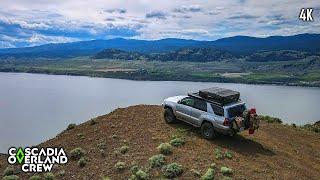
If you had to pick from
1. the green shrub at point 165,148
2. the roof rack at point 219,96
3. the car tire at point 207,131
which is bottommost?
the green shrub at point 165,148

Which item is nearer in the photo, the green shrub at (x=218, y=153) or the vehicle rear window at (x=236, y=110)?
the green shrub at (x=218, y=153)

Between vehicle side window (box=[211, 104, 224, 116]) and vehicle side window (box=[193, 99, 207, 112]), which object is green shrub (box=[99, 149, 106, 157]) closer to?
vehicle side window (box=[193, 99, 207, 112])

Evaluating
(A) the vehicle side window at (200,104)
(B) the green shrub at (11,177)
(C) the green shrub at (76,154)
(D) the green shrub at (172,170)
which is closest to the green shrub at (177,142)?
(A) the vehicle side window at (200,104)

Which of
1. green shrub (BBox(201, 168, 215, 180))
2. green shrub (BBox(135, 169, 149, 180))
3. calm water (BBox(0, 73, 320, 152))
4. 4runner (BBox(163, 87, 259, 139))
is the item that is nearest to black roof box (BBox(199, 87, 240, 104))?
4runner (BBox(163, 87, 259, 139))

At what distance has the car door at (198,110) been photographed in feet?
74.8

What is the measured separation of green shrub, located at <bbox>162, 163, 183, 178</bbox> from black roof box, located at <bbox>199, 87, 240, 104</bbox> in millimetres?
4712

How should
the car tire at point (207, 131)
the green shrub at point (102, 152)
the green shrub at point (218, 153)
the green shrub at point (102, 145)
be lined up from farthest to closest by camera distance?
the green shrub at point (102, 145) < the green shrub at point (102, 152) < the car tire at point (207, 131) < the green shrub at point (218, 153)

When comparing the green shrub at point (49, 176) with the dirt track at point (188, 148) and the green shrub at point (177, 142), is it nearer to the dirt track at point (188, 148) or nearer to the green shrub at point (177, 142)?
the dirt track at point (188, 148)

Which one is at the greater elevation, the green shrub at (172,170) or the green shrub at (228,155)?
the green shrub at (228,155)

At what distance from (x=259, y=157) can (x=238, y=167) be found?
6.68 ft

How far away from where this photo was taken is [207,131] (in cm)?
2250

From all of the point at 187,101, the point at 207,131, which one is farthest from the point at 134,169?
the point at 187,101

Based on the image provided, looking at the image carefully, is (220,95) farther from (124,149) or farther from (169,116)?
(124,149)

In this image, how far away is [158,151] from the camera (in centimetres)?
2138
